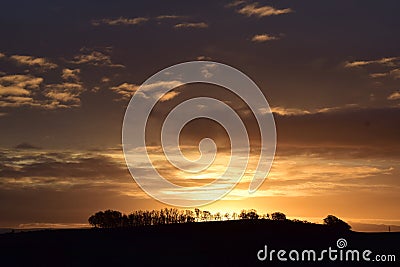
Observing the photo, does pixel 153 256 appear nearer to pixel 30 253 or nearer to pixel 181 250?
pixel 181 250

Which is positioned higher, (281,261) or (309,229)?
(309,229)

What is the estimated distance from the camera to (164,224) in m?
111

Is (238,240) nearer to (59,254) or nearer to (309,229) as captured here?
(309,229)

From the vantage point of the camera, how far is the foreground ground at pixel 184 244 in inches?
3238

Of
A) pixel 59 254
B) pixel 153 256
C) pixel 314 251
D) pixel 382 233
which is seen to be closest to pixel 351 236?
pixel 382 233

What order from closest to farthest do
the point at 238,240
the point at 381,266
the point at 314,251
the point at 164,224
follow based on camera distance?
the point at 381,266 → the point at 314,251 → the point at 238,240 → the point at 164,224

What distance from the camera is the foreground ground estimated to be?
82.2m

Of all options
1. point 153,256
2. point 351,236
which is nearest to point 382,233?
point 351,236

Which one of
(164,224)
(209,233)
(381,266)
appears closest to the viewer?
(381,266)

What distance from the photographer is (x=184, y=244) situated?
3615 inches

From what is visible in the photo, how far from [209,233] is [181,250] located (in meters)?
12.5

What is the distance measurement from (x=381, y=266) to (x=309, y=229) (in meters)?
26.5

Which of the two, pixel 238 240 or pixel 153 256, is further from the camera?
pixel 238 240

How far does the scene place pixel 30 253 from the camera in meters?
88.5
